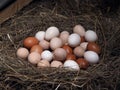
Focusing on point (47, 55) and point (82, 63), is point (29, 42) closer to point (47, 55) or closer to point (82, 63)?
point (47, 55)

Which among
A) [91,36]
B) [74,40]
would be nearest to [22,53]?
[74,40]

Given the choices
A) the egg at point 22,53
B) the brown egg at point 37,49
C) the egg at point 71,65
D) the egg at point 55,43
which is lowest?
the egg at point 71,65

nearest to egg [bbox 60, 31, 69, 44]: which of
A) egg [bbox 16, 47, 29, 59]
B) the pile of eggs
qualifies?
the pile of eggs

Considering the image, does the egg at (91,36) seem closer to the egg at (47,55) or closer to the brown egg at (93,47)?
the brown egg at (93,47)

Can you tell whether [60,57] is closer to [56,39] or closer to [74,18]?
[56,39]

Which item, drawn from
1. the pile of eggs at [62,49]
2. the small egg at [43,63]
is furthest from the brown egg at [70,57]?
the small egg at [43,63]

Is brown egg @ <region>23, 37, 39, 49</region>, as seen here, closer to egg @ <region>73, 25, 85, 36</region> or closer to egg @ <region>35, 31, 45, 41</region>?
egg @ <region>35, 31, 45, 41</region>
